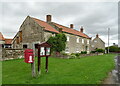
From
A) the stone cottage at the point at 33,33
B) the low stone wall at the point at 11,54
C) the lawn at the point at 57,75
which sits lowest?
the lawn at the point at 57,75

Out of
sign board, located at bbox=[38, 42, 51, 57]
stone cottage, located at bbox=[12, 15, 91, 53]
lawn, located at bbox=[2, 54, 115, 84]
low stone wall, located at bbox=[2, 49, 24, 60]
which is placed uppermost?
stone cottage, located at bbox=[12, 15, 91, 53]

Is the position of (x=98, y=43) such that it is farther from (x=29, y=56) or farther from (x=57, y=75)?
(x=29, y=56)

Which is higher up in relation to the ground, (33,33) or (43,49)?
(33,33)

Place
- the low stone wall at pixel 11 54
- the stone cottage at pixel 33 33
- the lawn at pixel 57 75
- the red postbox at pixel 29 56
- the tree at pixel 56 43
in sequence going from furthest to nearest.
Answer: the stone cottage at pixel 33 33 < the tree at pixel 56 43 < the low stone wall at pixel 11 54 < the red postbox at pixel 29 56 < the lawn at pixel 57 75

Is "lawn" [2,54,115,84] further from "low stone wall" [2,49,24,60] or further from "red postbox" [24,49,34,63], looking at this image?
"low stone wall" [2,49,24,60]

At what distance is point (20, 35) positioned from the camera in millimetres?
28109

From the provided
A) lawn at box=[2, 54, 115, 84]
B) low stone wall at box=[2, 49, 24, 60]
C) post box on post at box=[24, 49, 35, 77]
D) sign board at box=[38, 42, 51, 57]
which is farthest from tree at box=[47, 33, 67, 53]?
post box on post at box=[24, 49, 35, 77]

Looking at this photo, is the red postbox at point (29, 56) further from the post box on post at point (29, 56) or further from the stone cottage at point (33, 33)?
the stone cottage at point (33, 33)

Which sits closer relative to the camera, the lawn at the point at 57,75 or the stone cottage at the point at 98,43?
the lawn at the point at 57,75

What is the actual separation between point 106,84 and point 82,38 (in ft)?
120

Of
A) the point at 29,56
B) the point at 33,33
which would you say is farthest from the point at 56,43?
the point at 29,56

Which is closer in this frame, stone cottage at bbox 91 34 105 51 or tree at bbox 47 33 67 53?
tree at bbox 47 33 67 53

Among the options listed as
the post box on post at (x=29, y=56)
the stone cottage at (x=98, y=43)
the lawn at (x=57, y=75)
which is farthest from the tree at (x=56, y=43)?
the stone cottage at (x=98, y=43)

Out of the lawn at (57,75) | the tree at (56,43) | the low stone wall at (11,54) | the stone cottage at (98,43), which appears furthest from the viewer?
the stone cottage at (98,43)
